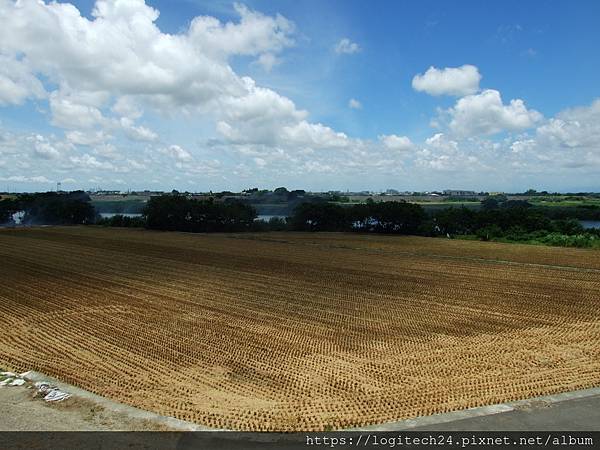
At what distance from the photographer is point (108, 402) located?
359 inches

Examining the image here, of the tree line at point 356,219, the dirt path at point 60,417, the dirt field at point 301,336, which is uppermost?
the tree line at point 356,219

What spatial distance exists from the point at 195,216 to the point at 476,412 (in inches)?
2526

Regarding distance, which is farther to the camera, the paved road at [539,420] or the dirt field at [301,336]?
the dirt field at [301,336]

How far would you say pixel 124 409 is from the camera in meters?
8.79

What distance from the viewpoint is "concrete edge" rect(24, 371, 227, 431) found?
8028 mm

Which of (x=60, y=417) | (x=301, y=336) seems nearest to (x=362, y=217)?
(x=301, y=336)

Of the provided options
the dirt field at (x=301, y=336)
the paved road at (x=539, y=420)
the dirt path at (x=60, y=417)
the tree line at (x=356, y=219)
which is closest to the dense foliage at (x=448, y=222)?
the tree line at (x=356, y=219)

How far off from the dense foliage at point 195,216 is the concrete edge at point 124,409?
2357 inches

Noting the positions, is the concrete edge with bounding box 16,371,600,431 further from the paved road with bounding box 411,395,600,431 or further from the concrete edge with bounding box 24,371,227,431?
the paved road with bounding box 411,395,600,431

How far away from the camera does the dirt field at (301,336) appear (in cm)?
956

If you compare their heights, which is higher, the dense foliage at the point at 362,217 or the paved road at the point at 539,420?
the dense foliage at the point at 362,217

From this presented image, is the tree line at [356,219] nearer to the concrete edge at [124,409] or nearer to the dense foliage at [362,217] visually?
the dense foliage at [362,217]

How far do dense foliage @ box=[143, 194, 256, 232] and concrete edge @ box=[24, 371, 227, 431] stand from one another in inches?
2357

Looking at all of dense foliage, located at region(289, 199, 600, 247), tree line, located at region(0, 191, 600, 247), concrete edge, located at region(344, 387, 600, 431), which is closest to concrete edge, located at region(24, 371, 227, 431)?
concrete edge, located at region(344, 387, 600, 431)
